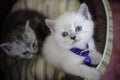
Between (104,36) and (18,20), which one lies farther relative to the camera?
(18,20)

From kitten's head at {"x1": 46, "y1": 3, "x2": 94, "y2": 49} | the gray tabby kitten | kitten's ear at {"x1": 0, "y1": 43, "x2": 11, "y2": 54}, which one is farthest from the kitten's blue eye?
kitten's ear at {"x1": 0, "y1": 43, "x2": 11, "y2": 54}

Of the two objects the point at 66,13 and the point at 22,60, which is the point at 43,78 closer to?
the point at 22,60

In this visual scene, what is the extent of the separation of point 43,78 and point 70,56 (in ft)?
0.49

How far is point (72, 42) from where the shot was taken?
1.00 m

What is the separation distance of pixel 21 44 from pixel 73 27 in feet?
0.89

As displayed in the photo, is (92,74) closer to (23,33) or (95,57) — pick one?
(95,57)

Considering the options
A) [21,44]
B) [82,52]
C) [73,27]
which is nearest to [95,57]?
[82,52]

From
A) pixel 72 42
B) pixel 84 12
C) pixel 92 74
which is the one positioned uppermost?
pixel 84 12

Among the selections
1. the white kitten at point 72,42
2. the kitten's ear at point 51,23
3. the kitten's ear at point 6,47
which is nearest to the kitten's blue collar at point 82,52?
the white kitten at point 72,42

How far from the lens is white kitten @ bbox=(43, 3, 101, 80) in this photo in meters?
1.01

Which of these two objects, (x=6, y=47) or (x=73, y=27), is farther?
(x=6, y=47)

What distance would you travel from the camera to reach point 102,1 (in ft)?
3.57

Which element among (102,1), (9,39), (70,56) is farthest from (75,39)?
(9,39)

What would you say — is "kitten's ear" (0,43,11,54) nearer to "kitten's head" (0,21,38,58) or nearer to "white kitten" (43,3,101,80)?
"kitten's head" (0,21,38,58)
